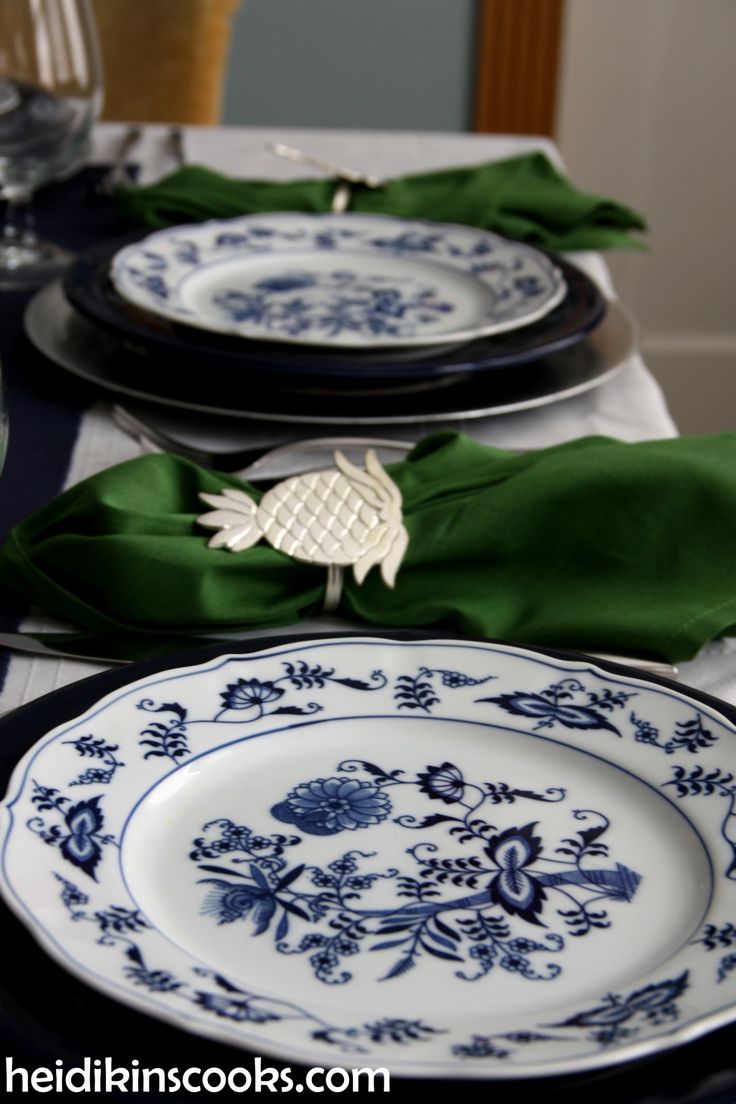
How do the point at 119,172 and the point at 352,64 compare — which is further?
the point at 352,64

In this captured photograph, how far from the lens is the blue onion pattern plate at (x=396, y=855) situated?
1.04 feet

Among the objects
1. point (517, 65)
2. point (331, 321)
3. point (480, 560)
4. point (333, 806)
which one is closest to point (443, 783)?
point (333, 806)

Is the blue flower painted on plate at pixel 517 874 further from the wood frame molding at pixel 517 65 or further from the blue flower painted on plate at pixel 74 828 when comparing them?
the wood frame molding at pixel 517 65

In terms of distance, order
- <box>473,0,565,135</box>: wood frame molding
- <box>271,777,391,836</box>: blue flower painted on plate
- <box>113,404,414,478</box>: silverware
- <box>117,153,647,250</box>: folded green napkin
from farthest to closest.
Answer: <box>473,0,565,135</box>: wood frame molding
<box>117,153,647,250</box>: folded green napkin
<box>113,404,414,478</box>: silverware
<box>271,777,391,836</box>: blue flower painted on plate

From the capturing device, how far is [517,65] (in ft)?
A: 7.84

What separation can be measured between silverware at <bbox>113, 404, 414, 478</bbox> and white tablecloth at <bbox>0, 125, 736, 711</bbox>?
0.4 inches

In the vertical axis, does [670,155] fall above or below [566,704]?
below

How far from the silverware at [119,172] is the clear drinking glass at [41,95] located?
0.09m

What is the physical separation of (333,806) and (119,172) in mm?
840

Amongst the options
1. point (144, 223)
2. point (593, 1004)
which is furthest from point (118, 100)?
point (593, 1004)

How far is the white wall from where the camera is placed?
239 centimetres

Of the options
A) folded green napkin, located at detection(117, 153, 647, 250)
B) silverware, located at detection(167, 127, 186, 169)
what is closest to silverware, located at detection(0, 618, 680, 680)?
folded green napkin, located at detection(117, 153, 647, 250)

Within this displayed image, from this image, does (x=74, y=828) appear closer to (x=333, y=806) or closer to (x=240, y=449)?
(x=333, y=806)

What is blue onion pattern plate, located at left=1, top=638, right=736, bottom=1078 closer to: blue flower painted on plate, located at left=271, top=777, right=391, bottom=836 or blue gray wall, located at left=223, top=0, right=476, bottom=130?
blue flower painted on plate, located at left=271, top=777, right=391, bottom=836
